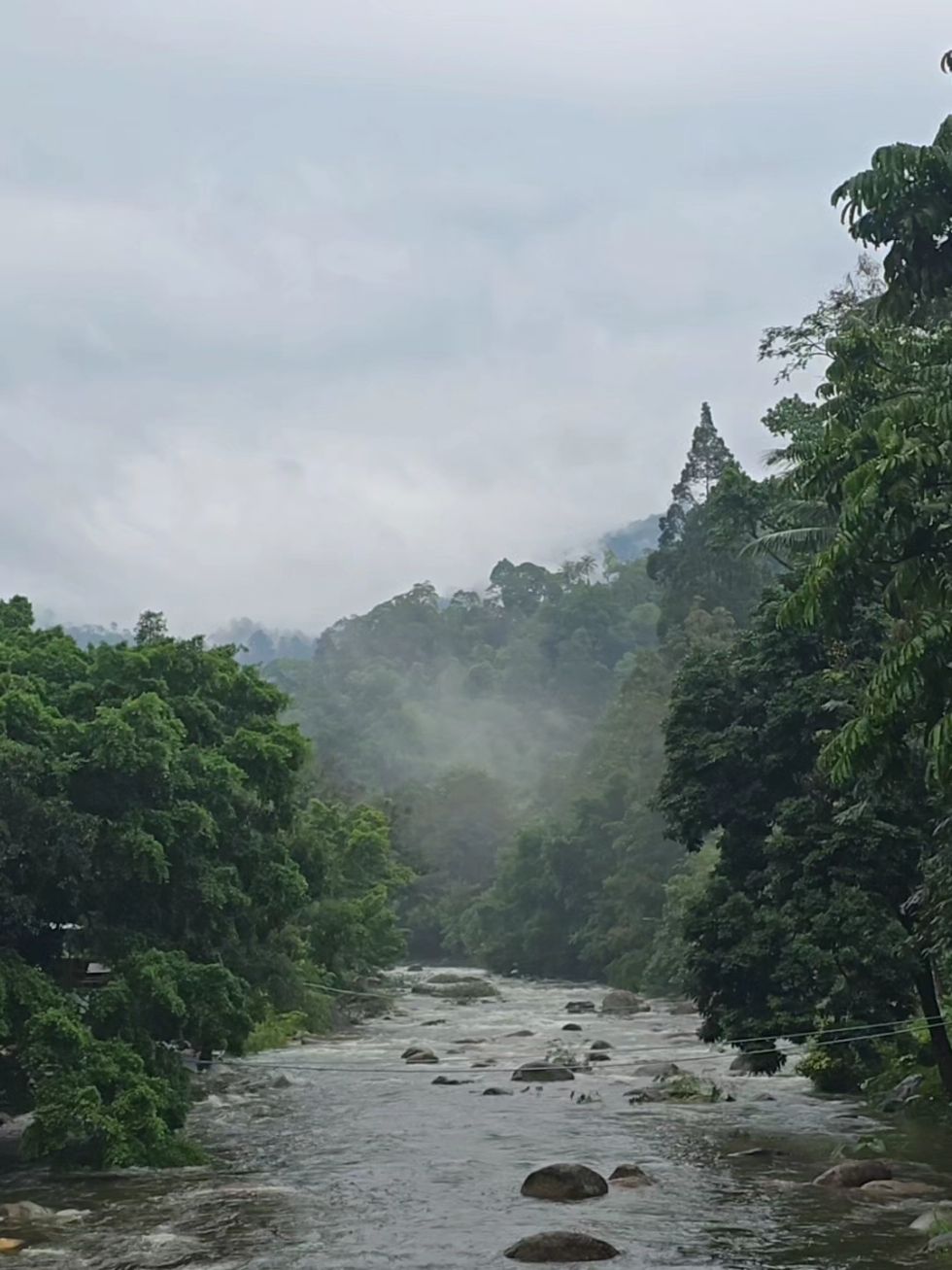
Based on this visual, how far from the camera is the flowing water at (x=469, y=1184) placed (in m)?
16.6

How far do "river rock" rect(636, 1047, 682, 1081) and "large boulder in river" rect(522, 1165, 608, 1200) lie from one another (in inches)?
499

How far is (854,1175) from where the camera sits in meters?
19.8

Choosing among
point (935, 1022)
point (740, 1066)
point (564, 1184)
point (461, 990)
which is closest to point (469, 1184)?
point (564, 1184)

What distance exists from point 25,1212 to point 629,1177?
841 centimetres

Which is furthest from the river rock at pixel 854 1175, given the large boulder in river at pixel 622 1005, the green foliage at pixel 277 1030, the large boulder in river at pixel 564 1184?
the large boulder in river at pixel 622 1005

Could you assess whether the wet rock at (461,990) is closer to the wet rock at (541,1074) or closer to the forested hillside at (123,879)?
the wet rock at (541,1074)

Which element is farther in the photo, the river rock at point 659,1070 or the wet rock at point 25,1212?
the river rock at point 659,1070

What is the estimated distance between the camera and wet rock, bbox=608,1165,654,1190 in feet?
66.8

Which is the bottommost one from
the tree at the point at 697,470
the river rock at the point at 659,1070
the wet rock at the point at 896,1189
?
the river rock at the point at 659,1070

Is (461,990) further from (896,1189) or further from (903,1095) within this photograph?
(896,1189)

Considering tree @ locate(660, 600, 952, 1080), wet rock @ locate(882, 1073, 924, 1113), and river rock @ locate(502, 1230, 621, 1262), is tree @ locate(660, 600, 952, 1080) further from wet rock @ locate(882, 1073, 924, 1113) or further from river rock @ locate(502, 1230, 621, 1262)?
river rock @ locate(502, 1230, 621, 1262)

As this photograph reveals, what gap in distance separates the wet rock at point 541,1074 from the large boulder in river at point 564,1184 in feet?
43.0

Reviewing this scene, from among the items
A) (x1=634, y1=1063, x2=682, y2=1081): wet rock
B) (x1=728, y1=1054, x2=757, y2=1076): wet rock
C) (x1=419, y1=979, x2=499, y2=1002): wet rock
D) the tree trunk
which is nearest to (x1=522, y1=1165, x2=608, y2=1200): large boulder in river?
the tree trunk

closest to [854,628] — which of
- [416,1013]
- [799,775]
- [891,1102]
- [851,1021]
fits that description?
[799,775]
